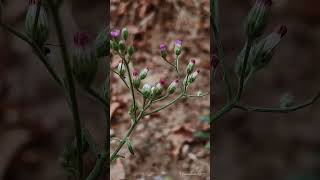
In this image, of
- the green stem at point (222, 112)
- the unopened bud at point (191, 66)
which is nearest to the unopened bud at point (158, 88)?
the unopened bud at point (191, 66)

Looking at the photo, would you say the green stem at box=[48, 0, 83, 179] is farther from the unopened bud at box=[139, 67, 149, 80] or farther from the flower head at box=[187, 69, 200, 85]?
the flower head at box=[187, 69, 200, 85]

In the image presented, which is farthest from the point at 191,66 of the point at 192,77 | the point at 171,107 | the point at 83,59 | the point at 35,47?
the point at 35,47

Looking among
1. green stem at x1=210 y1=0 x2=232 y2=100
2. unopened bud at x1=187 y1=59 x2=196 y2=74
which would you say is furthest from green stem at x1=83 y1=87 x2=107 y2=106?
green stem at x1=210 y1=0 x2=232 y2=100

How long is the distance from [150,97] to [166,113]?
0.08 m

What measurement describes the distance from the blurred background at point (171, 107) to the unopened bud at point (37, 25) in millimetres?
265

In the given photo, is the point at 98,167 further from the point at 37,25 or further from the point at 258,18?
the point at 258,18

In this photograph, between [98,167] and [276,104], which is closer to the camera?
[98,167]

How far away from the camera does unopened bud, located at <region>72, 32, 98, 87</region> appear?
1.98 metres

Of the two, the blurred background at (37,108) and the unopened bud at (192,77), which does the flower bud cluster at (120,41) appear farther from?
the unopened bud at (192,77)

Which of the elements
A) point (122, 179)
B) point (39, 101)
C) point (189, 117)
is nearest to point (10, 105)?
point (39, 101)

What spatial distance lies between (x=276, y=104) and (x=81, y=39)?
0.74 meters

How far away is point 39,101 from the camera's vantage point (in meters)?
2.04

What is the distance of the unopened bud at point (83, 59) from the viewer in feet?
6.49

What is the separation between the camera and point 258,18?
6.92 ft
